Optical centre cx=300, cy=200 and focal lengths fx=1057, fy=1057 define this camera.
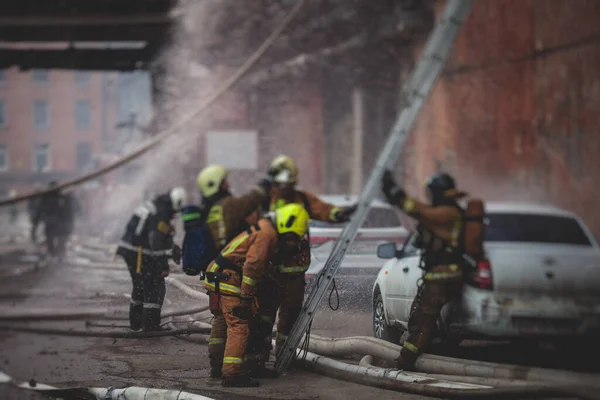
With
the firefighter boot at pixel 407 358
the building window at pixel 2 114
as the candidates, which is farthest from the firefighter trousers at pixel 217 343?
the building window at pixel 2 114

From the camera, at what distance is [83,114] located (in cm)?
8319

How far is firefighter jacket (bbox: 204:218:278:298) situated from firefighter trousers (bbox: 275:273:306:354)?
1.33ft

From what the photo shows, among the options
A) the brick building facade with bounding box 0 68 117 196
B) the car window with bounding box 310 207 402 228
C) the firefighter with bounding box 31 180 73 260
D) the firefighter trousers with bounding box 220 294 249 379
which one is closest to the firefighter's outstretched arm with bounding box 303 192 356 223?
the firefighter trousers with bounding box 220 294 249 379

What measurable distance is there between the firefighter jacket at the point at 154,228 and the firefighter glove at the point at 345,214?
2121mm

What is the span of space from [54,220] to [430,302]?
16150mm

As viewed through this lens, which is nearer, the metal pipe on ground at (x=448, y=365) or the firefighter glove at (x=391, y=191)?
the metal pipe on ground at (x=448, y=365)

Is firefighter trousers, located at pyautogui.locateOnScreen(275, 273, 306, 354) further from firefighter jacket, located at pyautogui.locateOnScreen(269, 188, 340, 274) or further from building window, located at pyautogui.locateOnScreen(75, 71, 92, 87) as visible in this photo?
building window, located at pyautogui.locateOnScreen(75, 71, 92, 87)

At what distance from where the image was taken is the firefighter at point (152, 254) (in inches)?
386

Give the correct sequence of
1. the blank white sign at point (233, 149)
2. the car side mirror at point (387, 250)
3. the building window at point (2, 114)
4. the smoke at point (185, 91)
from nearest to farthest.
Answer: the car side mirror at point (387, 250), the blank white sign at point (233, 149), the smoke at point (185, 91), the building window at point (2, 114)

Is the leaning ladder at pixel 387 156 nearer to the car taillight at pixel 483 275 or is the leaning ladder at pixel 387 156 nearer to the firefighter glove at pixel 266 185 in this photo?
the firefighter glove at pixel 266 185

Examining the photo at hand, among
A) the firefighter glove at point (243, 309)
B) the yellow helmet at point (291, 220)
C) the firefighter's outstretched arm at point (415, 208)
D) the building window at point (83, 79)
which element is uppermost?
the building window at point (83, 79)

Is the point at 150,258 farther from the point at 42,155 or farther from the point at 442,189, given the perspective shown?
the point at 42,155

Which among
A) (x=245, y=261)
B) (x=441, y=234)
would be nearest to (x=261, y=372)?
(x=245, y=261)

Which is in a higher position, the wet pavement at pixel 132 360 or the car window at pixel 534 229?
the car window at pixel 534 229
